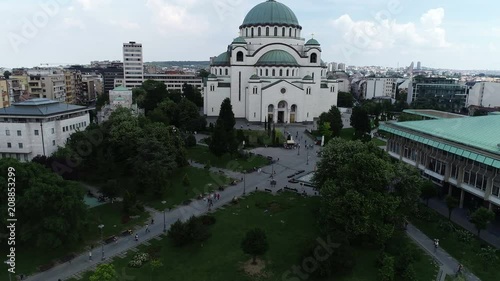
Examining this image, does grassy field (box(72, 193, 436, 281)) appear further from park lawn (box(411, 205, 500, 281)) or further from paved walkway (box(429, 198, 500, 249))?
paved walkway (box(429, 198, 500, 249))

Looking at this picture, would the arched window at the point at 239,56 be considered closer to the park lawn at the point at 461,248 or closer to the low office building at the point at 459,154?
the low office building at the point at 459,154

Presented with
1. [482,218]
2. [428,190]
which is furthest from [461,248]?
[428,190]

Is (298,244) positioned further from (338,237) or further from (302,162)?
(302,162)

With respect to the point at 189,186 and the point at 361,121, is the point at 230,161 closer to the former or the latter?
the point at 189,186

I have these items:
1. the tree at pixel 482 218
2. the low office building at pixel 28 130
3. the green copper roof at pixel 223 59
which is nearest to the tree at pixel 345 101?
the green copper roof at pixel 223 59

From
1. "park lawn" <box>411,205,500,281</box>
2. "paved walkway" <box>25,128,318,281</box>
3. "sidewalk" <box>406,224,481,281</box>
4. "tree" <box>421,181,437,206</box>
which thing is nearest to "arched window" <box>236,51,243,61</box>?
"paved walkway" <box>25,128,318,281</box>

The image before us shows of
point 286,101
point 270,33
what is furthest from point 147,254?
point 270,33

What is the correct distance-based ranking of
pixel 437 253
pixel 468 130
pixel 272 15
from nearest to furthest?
pixel 437 253 < pixel 468 130 < pixel 272 15
